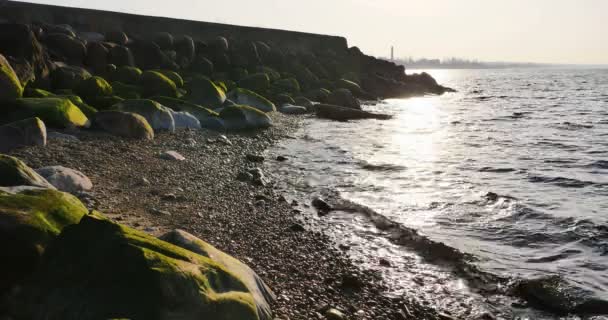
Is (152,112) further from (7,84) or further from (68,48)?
(68,48)

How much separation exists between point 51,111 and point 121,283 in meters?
7.52

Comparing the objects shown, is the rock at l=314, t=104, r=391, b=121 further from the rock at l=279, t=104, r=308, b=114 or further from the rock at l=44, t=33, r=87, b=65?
the rock at l=44, t=33, r=87, b=65

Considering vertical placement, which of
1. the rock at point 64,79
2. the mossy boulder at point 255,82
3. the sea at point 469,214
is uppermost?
the rock at point 64,79

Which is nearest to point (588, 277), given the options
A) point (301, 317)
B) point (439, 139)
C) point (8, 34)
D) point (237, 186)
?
point (301, 317)

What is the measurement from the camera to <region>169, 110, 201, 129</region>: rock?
38.6 ft

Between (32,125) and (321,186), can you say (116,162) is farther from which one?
(321,186)

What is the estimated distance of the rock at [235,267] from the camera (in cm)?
338

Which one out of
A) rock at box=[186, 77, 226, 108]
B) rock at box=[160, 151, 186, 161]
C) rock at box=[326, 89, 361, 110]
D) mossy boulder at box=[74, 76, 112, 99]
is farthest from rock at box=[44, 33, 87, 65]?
rock at box=[326, 89, 361, 110]

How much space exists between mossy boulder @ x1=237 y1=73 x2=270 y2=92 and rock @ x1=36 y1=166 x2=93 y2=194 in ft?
51.5

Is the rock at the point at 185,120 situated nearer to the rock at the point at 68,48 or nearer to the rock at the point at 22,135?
the rock at the point at 22,135

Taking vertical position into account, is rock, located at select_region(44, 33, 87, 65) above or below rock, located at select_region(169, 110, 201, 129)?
above

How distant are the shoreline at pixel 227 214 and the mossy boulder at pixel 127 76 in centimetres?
677

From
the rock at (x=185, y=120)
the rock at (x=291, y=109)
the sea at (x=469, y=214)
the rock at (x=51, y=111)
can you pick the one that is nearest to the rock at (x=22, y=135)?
the rock at (x=51, y=111)

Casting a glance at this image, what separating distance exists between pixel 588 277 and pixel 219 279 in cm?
396
